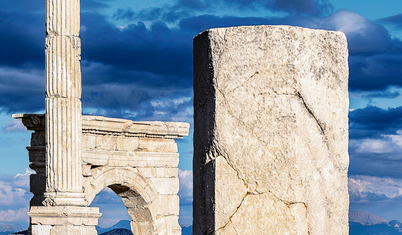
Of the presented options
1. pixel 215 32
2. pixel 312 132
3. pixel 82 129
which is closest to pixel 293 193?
pixel 312 132

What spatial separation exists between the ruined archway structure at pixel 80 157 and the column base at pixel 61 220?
16 millimetres

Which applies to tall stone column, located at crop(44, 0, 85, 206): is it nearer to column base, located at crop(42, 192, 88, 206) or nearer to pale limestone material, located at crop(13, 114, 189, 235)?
column base, located at crop(42, 192, 88, 206)

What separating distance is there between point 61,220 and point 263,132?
22.7 ft

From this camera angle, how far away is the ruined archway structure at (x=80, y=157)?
9133 millimetres

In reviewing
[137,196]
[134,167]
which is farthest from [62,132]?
[137,196]

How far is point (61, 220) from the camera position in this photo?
351 inches

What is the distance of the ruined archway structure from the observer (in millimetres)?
9133

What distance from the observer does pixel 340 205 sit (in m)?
2.94

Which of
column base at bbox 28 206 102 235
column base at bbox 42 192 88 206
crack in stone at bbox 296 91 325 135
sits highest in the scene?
crack in stone at bbox 296 91 325 135

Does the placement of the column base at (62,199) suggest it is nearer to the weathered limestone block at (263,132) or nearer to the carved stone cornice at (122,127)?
the carved stone cornice at (122,127)

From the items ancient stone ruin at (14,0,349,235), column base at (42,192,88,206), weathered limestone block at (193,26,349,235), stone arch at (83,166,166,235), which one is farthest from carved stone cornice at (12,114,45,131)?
weathered limestone block at (193,26,349,235)

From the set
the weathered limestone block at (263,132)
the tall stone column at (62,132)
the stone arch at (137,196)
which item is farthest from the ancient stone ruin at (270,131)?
the stone arch at (137,196)

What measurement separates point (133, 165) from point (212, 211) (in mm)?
9001

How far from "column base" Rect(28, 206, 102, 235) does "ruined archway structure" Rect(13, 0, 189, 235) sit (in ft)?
0.05
